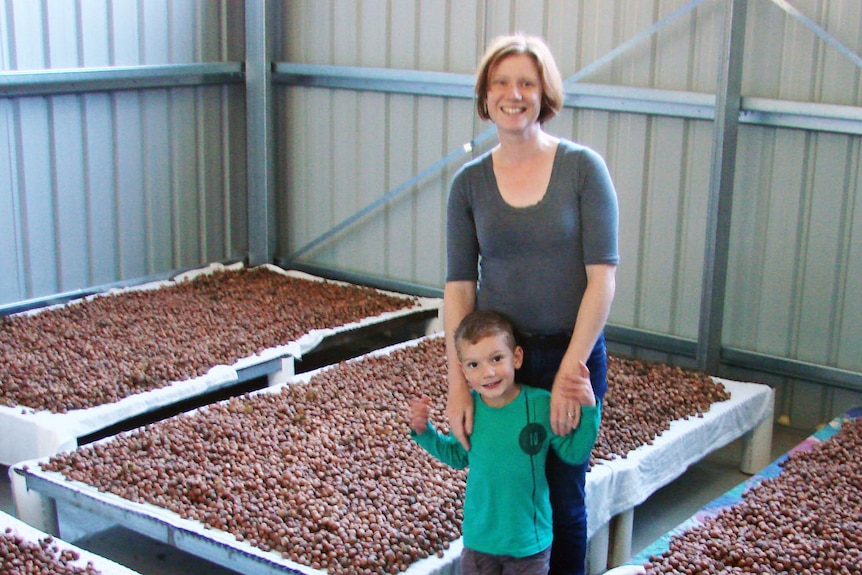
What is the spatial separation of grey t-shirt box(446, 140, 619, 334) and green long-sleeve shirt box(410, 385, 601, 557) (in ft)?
0.73

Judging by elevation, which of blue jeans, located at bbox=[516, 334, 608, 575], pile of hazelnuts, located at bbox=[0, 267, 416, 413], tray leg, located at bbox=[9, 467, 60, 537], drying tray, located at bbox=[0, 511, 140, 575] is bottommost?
tray leg, located at bbox=[9, 467, 60, 537]

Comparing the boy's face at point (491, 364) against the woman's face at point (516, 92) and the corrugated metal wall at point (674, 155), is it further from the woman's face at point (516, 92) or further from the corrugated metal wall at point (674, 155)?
the corrugated metal wall at point (674, 155)

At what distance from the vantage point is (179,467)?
4.02m

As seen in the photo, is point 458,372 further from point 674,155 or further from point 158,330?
point 158,330

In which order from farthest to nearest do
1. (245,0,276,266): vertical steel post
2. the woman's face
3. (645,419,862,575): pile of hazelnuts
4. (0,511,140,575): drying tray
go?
(245,0,276,266): vertical steel post < (645,419,862,575): pile of hazelnuts < (0,511,140,575): drying tray < the woman's face

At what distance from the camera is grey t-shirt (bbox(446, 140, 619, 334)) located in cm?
280

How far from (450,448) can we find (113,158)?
156 inches

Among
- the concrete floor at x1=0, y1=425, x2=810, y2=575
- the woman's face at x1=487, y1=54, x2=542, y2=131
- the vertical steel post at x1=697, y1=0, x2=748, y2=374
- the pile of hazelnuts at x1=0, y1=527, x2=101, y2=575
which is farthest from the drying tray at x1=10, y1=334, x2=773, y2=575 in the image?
the woman's face at x1=487, y1=54, x2=542, y2=131

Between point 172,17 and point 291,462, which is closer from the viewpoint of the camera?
point 291,462

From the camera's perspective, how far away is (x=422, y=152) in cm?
643

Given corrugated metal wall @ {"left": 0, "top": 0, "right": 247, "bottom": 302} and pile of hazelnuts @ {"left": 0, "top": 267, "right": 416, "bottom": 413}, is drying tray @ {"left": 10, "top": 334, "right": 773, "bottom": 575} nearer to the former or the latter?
pile of hazelnuts @ {"left": 0, "top": 267, "right": 416, "bottom": 413}

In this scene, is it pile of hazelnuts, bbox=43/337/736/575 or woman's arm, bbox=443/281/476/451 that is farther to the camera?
pile of hazelnuts, bbox=43/337/736/575

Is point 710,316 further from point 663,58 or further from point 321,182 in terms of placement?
point 321,182

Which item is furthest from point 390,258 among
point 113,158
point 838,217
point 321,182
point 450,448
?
point 450,448
